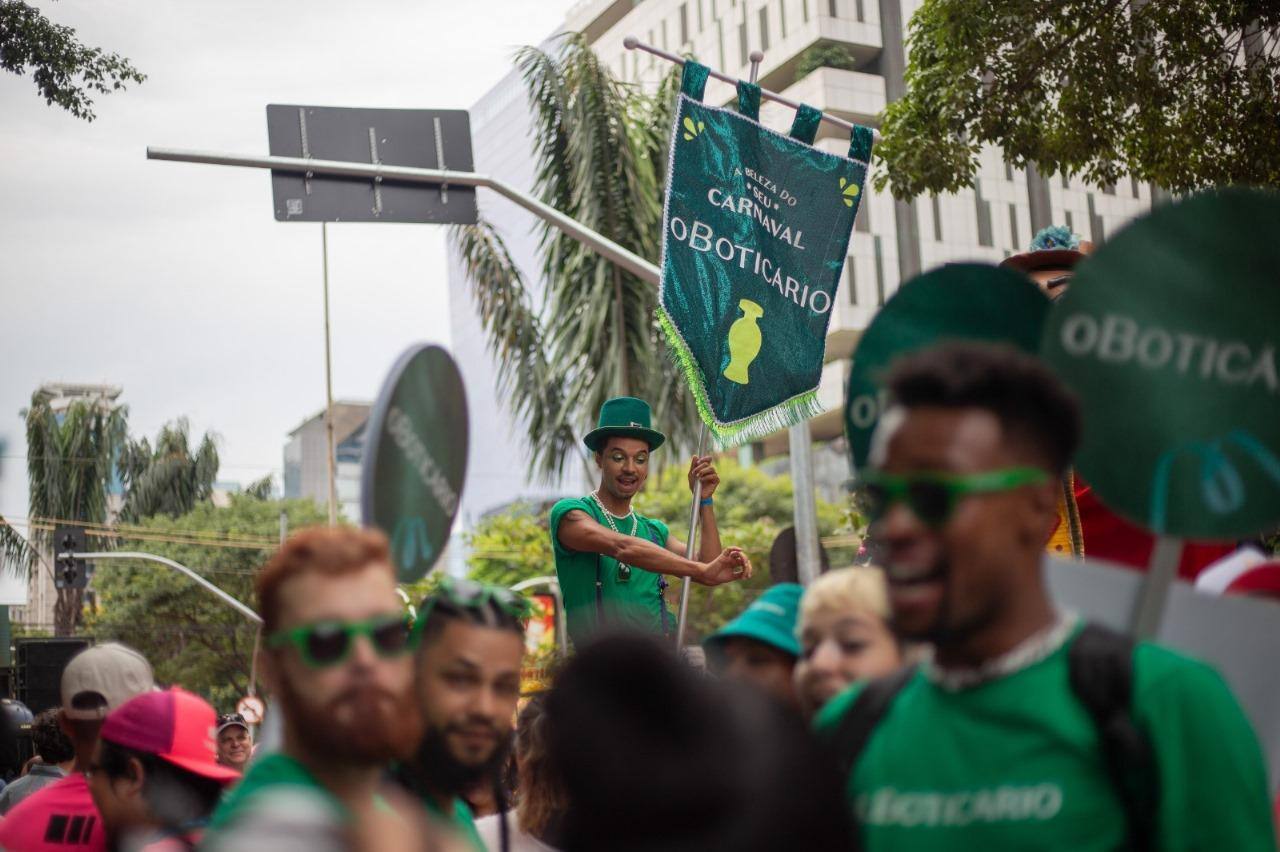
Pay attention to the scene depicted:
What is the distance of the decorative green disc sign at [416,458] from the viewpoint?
3.06 meters

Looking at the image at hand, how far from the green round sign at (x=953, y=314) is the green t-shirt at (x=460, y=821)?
43.4 inches

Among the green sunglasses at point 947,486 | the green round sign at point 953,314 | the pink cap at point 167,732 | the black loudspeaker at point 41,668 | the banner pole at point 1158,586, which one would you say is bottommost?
the black loudspeaker at point 41,668

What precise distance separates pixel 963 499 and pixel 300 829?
1.08m

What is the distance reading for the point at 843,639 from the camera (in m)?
3.11

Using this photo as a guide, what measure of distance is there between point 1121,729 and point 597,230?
20.3 meters

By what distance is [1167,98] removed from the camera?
38.2 ft

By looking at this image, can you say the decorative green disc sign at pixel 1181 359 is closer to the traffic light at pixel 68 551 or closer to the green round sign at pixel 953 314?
the green round sign at pixel 953 314

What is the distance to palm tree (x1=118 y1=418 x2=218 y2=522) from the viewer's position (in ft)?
174

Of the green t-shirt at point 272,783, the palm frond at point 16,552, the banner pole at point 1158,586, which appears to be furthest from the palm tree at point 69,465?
the banner pole at point 1158,586

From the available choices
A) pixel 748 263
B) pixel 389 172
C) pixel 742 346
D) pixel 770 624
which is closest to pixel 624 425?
pixel 742 346

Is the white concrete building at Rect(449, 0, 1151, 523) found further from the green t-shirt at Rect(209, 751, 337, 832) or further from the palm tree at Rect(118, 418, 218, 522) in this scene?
the green t-shirt at Rect(209, 751, 337, 832)

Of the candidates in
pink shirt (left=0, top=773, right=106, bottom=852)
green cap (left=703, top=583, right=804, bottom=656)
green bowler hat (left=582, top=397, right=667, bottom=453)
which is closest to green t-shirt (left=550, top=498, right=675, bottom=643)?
green bowler hat (left=582, top=397, right=667, bottom=453)

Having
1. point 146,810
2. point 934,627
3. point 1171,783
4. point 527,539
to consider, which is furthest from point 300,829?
point 527,539

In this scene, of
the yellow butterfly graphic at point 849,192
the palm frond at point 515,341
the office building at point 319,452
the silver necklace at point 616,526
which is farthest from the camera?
the office building at point 319,452
